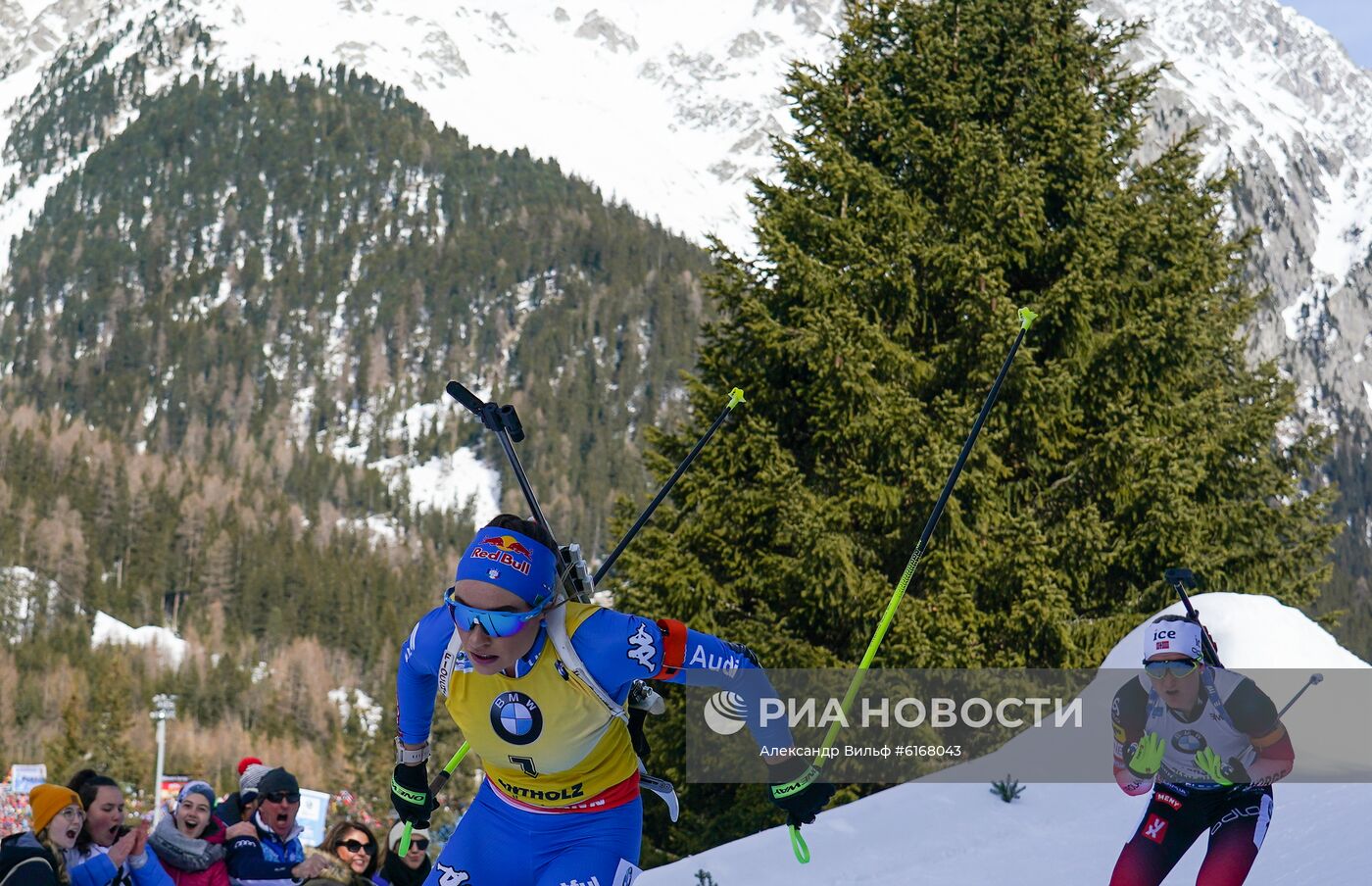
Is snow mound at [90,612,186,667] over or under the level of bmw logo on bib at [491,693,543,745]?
under

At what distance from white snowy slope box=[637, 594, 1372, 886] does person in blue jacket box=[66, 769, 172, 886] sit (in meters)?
3.60

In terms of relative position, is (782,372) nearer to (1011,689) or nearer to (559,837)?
(1011,689)

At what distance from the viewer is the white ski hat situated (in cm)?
667

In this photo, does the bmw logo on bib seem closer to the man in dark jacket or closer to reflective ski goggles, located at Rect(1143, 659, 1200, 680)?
reflective ski goggles, located at Rect(1143, 659, 1200, 680)

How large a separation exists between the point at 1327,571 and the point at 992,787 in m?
10.6

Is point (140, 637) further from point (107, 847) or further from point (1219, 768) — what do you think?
point (1219, 768)

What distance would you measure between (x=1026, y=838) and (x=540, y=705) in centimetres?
676

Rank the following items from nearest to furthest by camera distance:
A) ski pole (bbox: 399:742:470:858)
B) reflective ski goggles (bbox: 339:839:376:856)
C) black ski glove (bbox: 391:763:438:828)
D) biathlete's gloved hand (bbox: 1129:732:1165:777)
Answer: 1. ski pole (bbox: 399:742:470:858)
2. black ski glove (bbox: 391:763:438:828)
3. biathlete's gloved hand (bbox: 1129:732:1165:777)
4. reflective ski goggles (bbox: 339:839:376:856)

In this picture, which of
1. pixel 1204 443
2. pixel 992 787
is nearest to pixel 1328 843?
pixel 992 787

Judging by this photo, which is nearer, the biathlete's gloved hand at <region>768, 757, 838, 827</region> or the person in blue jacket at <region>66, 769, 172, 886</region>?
the biathlete's gloved hand at <region>768, 757, 838, 827</region>

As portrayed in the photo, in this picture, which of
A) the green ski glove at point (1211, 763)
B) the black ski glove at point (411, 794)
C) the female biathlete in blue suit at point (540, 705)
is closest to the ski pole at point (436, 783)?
the black ski glove at point (411, 794)

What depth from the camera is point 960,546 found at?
16688 millimetres

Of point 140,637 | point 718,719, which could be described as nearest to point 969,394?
point 718,719

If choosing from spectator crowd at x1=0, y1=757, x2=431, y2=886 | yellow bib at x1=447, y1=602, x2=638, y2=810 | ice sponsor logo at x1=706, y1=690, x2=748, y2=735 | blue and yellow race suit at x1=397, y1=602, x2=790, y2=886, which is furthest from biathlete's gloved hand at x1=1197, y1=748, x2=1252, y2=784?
ice sponsor logo at x1=706, y1=690, x2=748, y2=735
